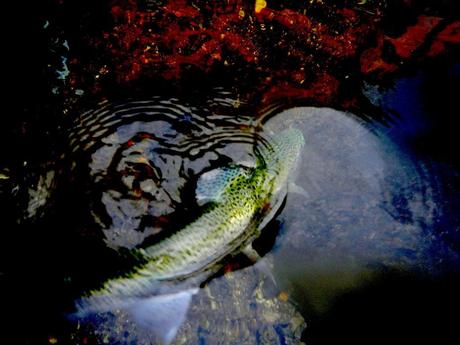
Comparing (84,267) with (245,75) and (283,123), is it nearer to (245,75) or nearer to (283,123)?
(283,123)

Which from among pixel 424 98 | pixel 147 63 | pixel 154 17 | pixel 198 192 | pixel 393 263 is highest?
pixel 154 17

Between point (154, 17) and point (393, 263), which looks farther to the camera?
point (154, 17)

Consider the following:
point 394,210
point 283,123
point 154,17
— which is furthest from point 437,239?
point 154,17

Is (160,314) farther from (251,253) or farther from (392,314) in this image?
(392,314)

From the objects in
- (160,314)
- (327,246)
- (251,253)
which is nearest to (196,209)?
(251,253)

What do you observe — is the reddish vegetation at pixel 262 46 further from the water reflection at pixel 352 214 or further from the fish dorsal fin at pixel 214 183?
the fish dorsal fin at pixel 214 183

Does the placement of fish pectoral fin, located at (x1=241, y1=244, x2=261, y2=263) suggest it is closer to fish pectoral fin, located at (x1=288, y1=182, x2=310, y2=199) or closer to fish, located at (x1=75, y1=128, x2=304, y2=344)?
fish, located at (x1=75, y1=128, x2=304, y2=344)

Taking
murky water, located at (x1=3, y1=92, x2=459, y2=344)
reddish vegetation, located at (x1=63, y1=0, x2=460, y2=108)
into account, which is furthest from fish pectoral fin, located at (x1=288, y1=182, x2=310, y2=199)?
reddish vegetation, located at (x1=63, y1=0, x2=460, y2=108)
